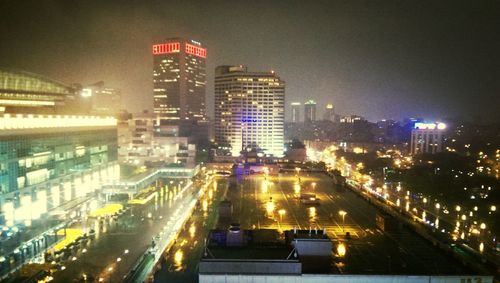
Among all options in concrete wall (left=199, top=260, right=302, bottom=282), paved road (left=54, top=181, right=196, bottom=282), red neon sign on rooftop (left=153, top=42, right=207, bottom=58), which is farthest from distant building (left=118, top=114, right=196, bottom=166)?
red neon sign on rooftop (left=153, top=42, right=207, bottom=58)

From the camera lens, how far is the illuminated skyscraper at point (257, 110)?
207 feet

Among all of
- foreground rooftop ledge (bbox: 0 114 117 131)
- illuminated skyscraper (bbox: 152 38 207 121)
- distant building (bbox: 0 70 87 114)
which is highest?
illuminated skyscraper (bbox: 152 38 207 121)

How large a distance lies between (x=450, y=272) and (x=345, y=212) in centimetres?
875

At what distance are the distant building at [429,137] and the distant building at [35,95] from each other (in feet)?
158

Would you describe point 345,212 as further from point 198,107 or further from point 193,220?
point 198,107

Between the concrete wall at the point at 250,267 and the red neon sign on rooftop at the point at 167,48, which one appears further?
the red neon sign on rooftop at the point at 167,48

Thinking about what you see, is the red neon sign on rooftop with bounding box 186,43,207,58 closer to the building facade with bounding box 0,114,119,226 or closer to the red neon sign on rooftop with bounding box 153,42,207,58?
the red neon sign on rooftop with bounding box 153,42,207,58

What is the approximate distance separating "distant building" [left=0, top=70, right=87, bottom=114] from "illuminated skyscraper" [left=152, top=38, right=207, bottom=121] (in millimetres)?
42397

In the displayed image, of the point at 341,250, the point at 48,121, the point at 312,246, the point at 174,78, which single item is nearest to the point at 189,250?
the point at 312,246

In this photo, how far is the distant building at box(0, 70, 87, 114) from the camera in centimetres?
2748

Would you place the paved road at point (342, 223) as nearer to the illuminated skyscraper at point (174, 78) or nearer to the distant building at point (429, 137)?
the distant building at point (429, 137)

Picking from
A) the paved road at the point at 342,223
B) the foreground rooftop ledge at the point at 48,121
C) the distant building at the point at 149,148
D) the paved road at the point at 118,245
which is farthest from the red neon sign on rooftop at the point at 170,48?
the paved road at the point at 118,245

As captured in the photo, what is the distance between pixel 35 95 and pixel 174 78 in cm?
5045

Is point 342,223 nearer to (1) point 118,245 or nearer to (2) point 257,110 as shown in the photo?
A: (1) point 118,245
